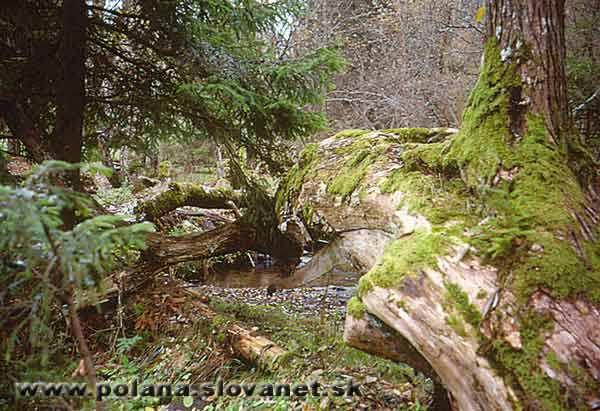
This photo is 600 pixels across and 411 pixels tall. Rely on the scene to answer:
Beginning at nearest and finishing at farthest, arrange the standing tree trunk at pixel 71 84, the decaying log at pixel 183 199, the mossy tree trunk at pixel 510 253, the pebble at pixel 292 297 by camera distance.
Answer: the mossy tree trunk at pixel 510 253 → the standing tree trunk at pixel 71 84 → the decaying log at pixel 183 199 → the pebble at pixel 292 297

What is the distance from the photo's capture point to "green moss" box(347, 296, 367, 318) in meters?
2.83

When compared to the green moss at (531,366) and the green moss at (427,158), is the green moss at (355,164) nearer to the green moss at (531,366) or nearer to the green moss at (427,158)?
the green moss at (427,158)

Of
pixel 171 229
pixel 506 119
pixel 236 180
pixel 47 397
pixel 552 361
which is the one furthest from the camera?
pixel 171 229

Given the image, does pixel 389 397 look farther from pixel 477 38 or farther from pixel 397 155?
pixel 477 38

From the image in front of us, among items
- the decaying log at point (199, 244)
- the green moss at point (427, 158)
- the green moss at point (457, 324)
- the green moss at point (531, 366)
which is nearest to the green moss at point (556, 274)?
the green moss at point (531, 366)

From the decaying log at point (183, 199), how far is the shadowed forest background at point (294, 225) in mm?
35

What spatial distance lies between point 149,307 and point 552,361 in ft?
15.0

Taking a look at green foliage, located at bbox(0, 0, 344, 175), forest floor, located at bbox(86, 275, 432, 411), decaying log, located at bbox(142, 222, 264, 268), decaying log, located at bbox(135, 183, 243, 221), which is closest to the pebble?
forest floor, located at bbox(86, 275, 432, 411)

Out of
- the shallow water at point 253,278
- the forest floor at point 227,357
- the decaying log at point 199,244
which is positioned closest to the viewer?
the forest floor at point 227,357

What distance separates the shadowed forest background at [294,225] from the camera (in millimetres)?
1987

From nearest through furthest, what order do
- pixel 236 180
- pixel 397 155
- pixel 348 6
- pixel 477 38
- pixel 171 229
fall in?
pixel 397 155, pixel 236 180, pixel 171 229, pixel 477 38, pixel 348 6

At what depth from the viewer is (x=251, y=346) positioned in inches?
174

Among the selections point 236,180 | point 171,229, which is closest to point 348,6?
point 171,229

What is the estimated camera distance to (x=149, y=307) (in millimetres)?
5238
